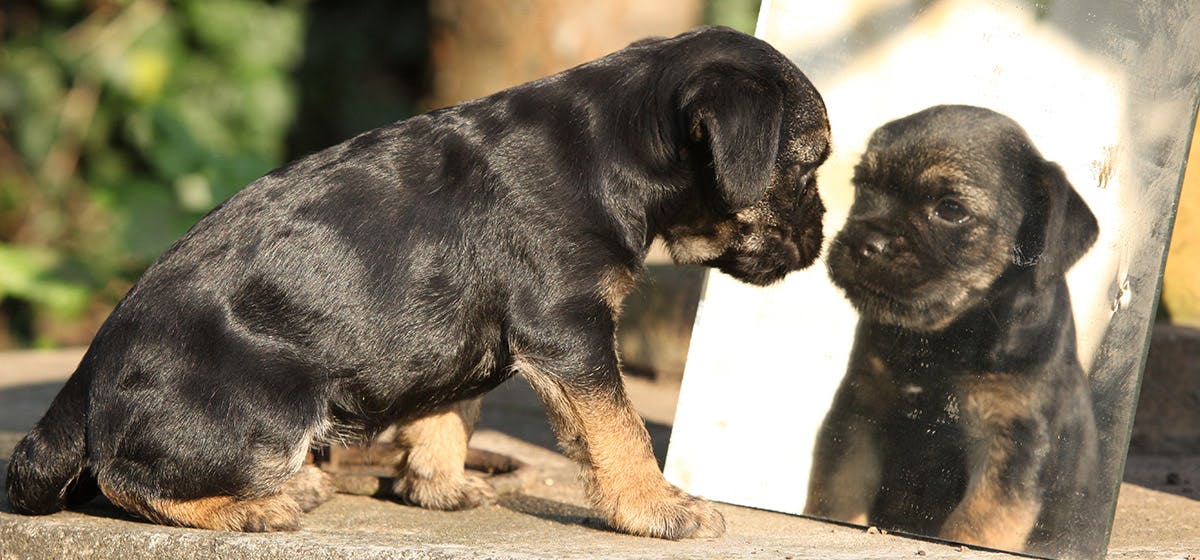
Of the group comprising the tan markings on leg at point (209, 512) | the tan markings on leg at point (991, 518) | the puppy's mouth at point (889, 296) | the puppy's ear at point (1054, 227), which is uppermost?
the puppy's ear at point (1054, 227)

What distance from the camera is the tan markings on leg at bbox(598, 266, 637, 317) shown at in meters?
4.40

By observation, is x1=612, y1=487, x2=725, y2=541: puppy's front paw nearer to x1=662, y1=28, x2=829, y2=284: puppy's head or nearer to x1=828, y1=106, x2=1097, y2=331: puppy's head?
x1=662, y1=28, x2=829, y2=284: puppy's head

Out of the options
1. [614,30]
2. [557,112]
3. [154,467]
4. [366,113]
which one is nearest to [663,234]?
[557,112]

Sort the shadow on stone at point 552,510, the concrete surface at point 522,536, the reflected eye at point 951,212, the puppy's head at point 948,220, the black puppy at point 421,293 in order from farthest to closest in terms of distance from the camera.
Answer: the reflected eye at point 951,212 → the shadow on stone at point 552,510 → the puppy's head at point 948,220 → the black puppy at point 421,293 → the concrete surface at point 522,536

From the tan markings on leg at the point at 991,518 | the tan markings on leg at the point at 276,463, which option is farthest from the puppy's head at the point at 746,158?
the tan markings on leg at the point at 276,463

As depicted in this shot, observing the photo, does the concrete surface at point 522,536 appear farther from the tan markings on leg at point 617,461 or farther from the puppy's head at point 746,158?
the puppy's head at point 746,158

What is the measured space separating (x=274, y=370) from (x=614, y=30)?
23.1 ft

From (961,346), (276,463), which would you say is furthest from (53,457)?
(961,346)

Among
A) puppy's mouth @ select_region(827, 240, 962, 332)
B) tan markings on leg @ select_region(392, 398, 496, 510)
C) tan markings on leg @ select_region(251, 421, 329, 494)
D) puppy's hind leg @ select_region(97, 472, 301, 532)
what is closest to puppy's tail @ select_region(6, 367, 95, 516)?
puppy's hind leg @ select_region(97, 472, 301, 532)

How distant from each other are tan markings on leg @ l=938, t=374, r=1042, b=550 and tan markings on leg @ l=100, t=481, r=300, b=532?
2412 millimetres

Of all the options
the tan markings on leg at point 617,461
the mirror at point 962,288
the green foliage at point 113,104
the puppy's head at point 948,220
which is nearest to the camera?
the tan markings on leg at point 617,461

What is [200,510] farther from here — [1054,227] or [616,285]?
[1054,227]

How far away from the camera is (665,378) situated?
8789 mm

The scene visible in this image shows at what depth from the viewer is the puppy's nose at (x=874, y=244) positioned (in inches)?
199
